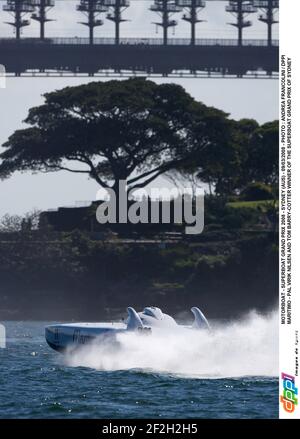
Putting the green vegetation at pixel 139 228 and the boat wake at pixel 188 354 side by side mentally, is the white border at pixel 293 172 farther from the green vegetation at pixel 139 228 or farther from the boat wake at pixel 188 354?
the green vegetation at pixel 139 228

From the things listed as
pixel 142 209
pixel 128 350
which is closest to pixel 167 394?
pixel 128 350

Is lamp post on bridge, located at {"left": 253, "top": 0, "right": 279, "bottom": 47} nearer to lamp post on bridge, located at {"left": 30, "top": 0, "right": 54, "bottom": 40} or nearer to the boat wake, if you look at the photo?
lamp post on bridge, located at {"left": 30, "top": 0, "right": 54, "bottom": 40}

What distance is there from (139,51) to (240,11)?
1175 cm

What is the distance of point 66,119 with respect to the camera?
133m

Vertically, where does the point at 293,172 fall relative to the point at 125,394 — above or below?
above

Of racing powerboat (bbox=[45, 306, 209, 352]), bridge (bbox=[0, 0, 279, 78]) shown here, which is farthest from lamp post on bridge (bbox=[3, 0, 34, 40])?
racing powerboat (bbox=[45, 306, 209, 352])

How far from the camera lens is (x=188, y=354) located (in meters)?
50.3

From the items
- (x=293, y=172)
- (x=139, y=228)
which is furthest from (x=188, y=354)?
(x=139, y=228)

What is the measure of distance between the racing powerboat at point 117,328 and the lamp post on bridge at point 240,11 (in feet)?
293

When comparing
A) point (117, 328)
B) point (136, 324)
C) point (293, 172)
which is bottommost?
point (117, 328)

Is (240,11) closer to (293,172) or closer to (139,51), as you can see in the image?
(139,51)
